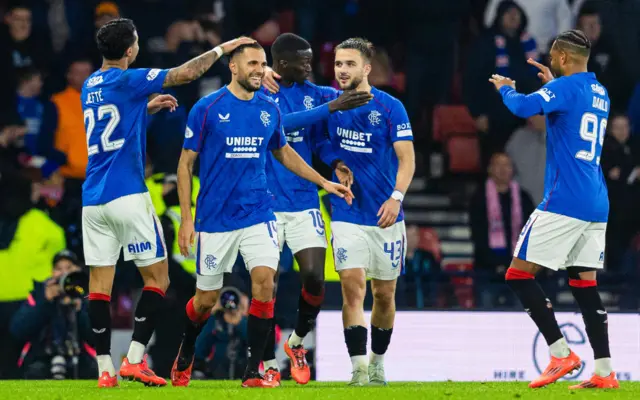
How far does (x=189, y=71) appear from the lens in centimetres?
902

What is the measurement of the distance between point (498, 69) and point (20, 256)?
249 inches

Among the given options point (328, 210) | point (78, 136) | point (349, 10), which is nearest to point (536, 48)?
point (349, 10)

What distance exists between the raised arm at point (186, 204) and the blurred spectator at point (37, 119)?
5.62 m

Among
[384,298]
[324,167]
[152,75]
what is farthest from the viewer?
[324,167]

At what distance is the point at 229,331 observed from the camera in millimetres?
13062

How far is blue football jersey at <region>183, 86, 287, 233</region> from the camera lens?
929 centimetres

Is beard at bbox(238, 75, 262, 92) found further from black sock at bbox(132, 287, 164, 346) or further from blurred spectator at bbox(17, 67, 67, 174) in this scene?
blurred spectator at bbox(17, 67, 67, 174)

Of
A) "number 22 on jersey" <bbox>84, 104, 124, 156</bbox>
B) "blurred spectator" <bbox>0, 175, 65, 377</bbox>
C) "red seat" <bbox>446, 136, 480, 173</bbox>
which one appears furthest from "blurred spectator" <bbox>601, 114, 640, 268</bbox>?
"number 22 on jersey" <bbox>84, 104, 124, 156</bbox>

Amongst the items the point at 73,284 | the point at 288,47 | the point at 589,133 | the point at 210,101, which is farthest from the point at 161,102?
the point at 73,284

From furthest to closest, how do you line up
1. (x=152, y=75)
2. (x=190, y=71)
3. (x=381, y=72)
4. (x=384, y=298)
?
(x=381, y=72), (x=384, y=298), (x=152, y=75), (x=190, y=71)

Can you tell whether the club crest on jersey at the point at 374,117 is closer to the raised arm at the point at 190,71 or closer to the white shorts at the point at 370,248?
the white shorts at the point at 370,248

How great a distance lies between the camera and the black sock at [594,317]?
30.4 feet

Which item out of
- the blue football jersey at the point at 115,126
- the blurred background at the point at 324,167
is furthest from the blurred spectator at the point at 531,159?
the blue football jersey at the point at 115,126

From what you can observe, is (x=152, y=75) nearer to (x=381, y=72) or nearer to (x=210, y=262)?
(x=210, y=262)
